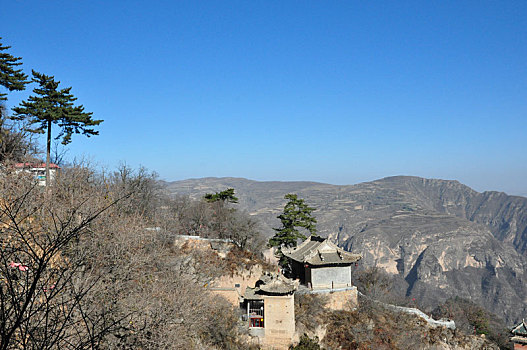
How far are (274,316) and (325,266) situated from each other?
6.66 metres

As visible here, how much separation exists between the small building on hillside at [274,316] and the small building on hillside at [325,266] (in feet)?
16.9

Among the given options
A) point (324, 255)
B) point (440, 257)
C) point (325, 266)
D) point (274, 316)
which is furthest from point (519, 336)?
point (440, 257)

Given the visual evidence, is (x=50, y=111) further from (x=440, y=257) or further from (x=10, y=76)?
(x=440, y=257)

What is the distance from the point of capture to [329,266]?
26.5m

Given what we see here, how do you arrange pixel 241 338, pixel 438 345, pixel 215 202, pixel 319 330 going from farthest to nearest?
1. pixel 215 202
2. pixel 438 345
3. pixel 319 330
4. pixel 241 338

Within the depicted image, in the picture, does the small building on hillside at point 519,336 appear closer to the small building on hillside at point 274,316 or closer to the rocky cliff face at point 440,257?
the small building on hillside at point 274,316

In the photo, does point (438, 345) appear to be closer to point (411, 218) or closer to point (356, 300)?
point (356, 300)

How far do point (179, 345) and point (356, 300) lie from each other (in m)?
15.8

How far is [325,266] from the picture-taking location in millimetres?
26406

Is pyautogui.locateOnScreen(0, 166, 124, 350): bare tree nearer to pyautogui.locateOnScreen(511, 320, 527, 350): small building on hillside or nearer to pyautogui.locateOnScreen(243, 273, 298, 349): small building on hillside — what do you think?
pyautogui.locateOnScreen(243, 273, 298, 349): small building on hillside

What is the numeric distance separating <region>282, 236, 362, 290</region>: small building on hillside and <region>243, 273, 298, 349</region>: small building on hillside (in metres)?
5.16

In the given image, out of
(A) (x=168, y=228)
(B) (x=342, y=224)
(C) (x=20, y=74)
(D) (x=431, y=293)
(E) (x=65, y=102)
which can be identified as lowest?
(D) (x=431, y=293)

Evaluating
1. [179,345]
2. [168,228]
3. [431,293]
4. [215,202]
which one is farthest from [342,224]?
[179,345]

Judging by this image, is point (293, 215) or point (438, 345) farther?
point (293, 215)
